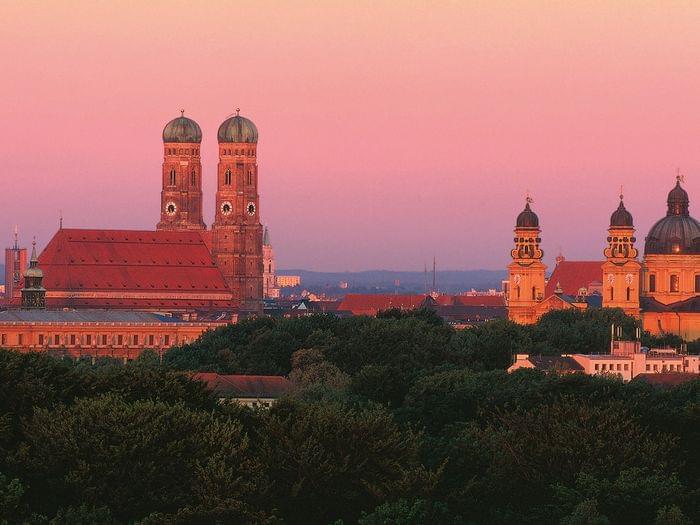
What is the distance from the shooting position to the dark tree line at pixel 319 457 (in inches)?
3388

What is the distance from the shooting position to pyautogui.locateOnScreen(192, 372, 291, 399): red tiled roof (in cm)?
13675

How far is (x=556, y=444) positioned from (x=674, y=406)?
1536cm

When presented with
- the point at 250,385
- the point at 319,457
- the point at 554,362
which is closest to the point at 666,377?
the point at 554,362

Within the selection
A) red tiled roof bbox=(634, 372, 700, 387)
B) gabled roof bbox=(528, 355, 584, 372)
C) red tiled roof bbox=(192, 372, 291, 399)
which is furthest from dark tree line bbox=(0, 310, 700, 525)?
gabled roof bbox=(528, 355, 584, 372)

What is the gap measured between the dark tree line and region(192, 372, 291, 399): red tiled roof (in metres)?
24.8

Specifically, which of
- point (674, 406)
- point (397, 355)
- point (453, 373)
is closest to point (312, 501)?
point (674, 406)

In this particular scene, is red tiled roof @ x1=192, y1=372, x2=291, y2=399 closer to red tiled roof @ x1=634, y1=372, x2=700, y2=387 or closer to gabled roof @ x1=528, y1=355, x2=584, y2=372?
gabled roof @ x1=528, y1=355, x2=584, y2=372

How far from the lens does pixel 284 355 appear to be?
170375 mm

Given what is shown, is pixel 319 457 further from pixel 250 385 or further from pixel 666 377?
pixel 666 377

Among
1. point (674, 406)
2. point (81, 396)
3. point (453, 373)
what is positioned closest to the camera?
point (81, 396)

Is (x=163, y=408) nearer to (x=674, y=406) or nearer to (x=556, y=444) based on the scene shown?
(x=556, y=444)

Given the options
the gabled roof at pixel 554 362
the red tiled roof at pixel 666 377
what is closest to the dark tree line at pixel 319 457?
the red tiled roof at pixel 666 377

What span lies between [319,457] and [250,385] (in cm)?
5239

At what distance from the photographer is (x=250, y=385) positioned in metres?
143
